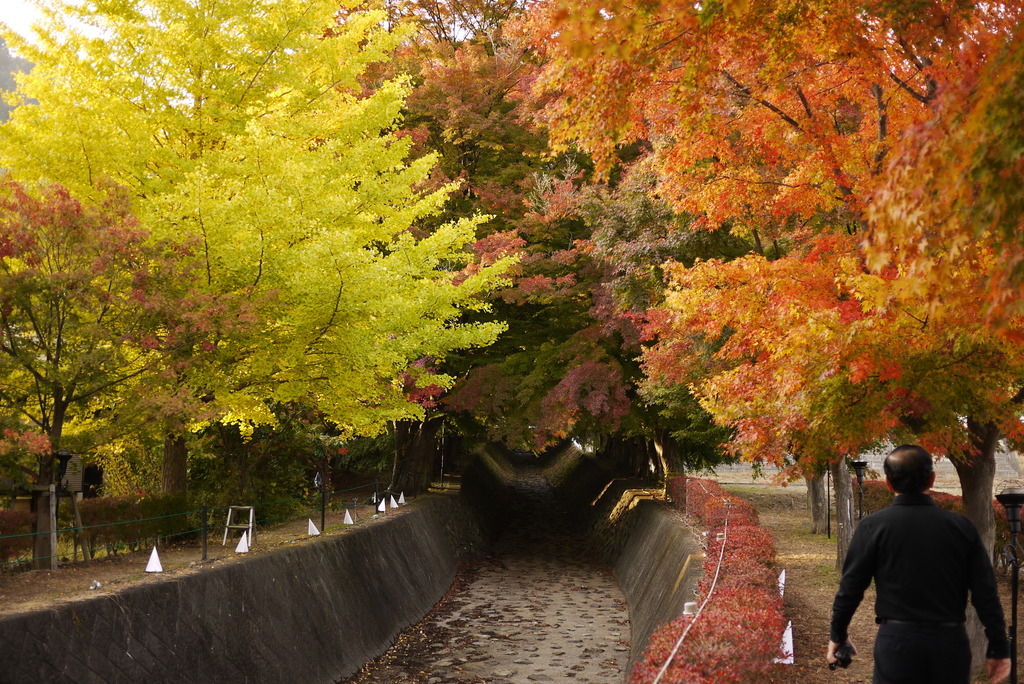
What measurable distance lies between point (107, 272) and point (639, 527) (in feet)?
51.1

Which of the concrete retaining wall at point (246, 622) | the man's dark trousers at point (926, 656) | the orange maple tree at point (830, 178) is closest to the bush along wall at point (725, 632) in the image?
the orange maple tree at point (830, 178)

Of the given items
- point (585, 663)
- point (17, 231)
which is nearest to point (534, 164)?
point (585, 663)

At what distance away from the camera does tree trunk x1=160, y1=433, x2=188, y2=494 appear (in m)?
15.3

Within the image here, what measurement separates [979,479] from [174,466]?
13257mm

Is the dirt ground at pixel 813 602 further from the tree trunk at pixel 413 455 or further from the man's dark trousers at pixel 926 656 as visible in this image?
the tree trunk at pixel 413 455

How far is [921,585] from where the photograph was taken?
3984mm

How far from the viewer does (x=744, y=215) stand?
13.7 metres

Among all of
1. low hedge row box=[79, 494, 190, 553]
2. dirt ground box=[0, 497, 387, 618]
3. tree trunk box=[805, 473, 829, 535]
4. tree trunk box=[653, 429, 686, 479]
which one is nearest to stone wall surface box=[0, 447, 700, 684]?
dirt ground box=[0, 497, 387, 618]

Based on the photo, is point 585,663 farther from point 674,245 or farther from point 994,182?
point 994,182

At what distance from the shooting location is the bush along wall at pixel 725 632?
6.12 meters

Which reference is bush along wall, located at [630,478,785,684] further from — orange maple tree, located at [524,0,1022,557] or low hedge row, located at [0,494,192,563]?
low hedge row, located at [0,494,192,563]

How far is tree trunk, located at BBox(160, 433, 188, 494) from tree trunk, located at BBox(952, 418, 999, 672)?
1276 centimetres

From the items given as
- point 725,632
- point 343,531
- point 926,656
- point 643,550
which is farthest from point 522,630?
point 926,656

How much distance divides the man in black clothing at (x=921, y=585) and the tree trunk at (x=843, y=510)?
13474 mm
